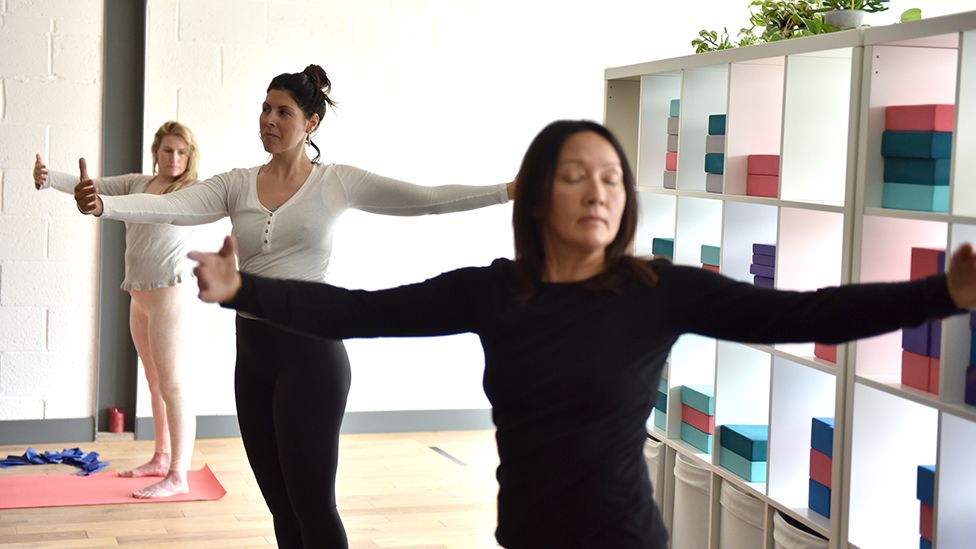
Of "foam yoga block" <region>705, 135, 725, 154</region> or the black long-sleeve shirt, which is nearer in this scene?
the black long-sleeve shirt

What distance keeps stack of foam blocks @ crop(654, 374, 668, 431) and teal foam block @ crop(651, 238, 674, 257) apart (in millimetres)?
419

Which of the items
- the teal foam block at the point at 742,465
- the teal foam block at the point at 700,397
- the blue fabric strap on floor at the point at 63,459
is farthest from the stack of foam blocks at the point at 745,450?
the blue fabric strap on floor at the point at 63,459

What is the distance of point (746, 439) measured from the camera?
332 cm

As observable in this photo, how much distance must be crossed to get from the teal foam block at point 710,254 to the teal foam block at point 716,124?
0.35 m

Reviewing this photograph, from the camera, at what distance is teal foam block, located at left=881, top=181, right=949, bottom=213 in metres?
2.57

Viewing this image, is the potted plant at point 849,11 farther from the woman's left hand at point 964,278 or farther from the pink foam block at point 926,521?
the woman's left hand at point 964,278

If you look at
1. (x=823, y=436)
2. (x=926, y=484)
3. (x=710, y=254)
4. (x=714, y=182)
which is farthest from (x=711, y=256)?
(x=926, y=484)

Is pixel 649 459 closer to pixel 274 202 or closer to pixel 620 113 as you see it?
pixel 620 113

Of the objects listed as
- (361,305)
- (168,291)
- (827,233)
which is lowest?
(168,291)

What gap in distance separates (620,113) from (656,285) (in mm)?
2523

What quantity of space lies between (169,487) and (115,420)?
1157mm

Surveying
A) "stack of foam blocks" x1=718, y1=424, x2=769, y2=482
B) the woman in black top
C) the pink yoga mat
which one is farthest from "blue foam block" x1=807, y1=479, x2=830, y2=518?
the pink yoga mat

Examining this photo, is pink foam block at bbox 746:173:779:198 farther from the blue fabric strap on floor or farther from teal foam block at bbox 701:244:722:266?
the blue fabric strap on floor

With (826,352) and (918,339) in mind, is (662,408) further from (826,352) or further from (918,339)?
(918,339)
